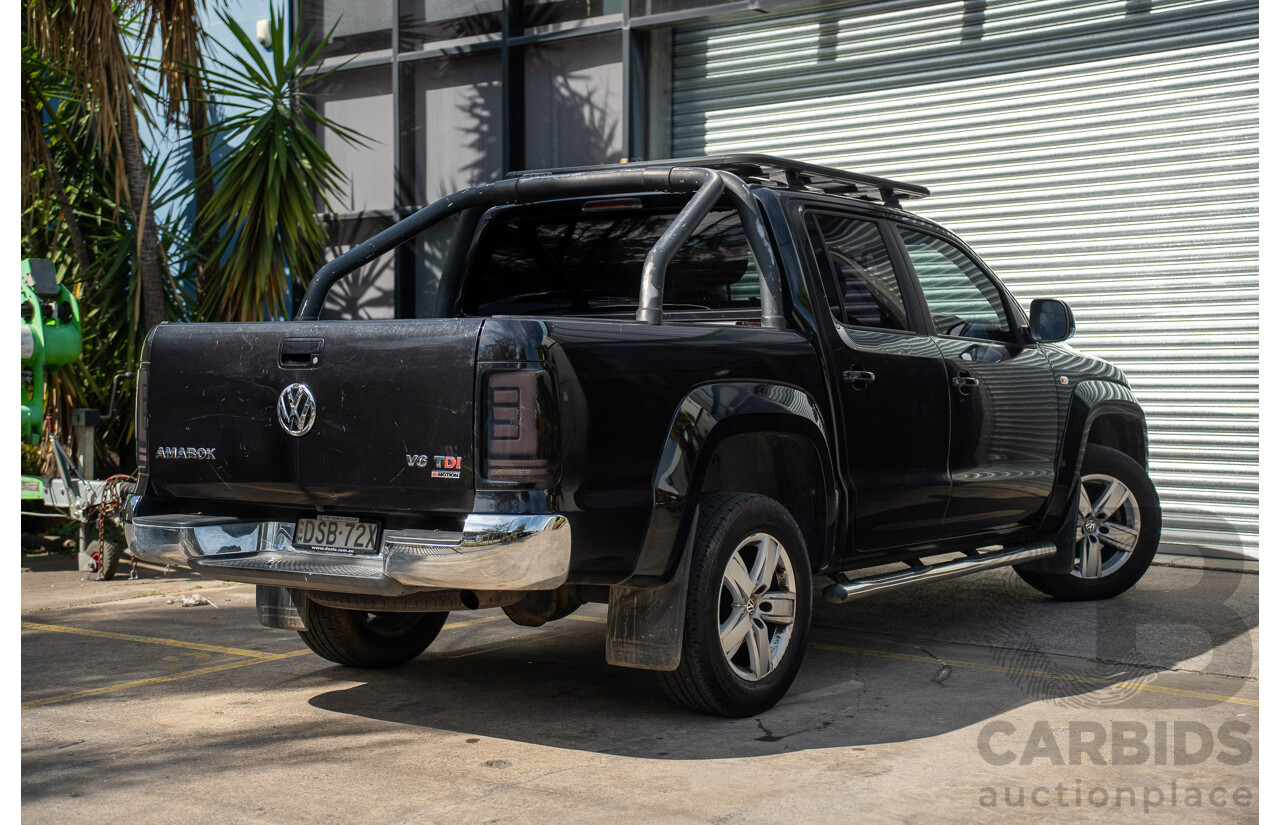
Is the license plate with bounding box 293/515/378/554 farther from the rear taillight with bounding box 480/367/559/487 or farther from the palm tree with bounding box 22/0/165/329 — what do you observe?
the palm tree with bounding box 22/0/165/329

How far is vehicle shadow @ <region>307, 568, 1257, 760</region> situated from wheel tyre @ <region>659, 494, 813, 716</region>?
0.42 ft

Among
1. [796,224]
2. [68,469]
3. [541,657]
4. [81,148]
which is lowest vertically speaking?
[541,657]

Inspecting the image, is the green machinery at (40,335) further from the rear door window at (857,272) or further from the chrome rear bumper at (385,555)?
the rear door window at (857,272)

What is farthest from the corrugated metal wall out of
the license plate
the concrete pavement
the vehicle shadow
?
the license plate

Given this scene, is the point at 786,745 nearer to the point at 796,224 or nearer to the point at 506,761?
the point at 506,761

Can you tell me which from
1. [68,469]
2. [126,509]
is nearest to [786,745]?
[126,509]

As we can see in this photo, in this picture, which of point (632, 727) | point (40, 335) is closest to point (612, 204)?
point (632, 727)

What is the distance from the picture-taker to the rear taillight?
4.04 m

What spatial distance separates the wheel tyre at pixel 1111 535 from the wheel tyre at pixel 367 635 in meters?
3.26

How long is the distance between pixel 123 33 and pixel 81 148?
6.44 ft

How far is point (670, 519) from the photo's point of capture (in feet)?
14.6

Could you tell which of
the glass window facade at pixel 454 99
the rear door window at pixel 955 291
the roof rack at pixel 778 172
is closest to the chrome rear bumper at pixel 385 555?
the roof rack at pixel 778 172

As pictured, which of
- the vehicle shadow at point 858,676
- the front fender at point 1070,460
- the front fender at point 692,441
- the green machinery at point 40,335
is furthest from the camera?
the green machinery at point 40,335

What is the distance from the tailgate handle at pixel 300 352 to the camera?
4.41m
